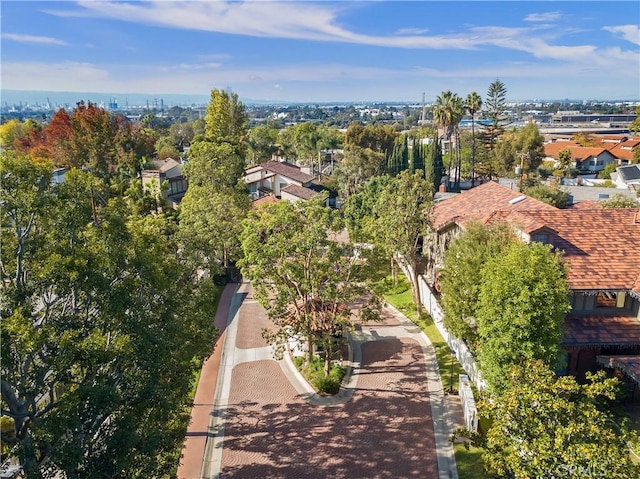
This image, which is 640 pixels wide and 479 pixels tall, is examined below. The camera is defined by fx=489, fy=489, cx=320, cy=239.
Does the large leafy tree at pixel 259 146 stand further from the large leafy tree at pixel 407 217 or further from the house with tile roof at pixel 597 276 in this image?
the house with tile roof at pixel 597 276

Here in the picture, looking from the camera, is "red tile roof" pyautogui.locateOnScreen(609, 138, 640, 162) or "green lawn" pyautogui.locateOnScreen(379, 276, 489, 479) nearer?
"green lawn" pyautogui.locateOnScreen(379, 276, 489, 479)

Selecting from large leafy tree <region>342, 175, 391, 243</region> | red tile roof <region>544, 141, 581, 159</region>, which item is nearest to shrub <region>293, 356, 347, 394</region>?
large leafy tree <region>342, 175, 391, 243</region>

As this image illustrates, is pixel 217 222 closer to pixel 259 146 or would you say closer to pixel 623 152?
pixel 259 146

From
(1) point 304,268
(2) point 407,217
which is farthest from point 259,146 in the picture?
(1) point 304,268

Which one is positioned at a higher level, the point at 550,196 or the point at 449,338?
the point at 550,196

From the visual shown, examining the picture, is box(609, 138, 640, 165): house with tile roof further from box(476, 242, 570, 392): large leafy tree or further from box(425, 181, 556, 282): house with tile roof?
box(476, 242, 570, 392): large leafy tree

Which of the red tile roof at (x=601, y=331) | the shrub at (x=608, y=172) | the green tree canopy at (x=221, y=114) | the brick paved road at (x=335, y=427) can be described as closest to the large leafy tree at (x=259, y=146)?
the green tree canopy at (x=221, y=114)
